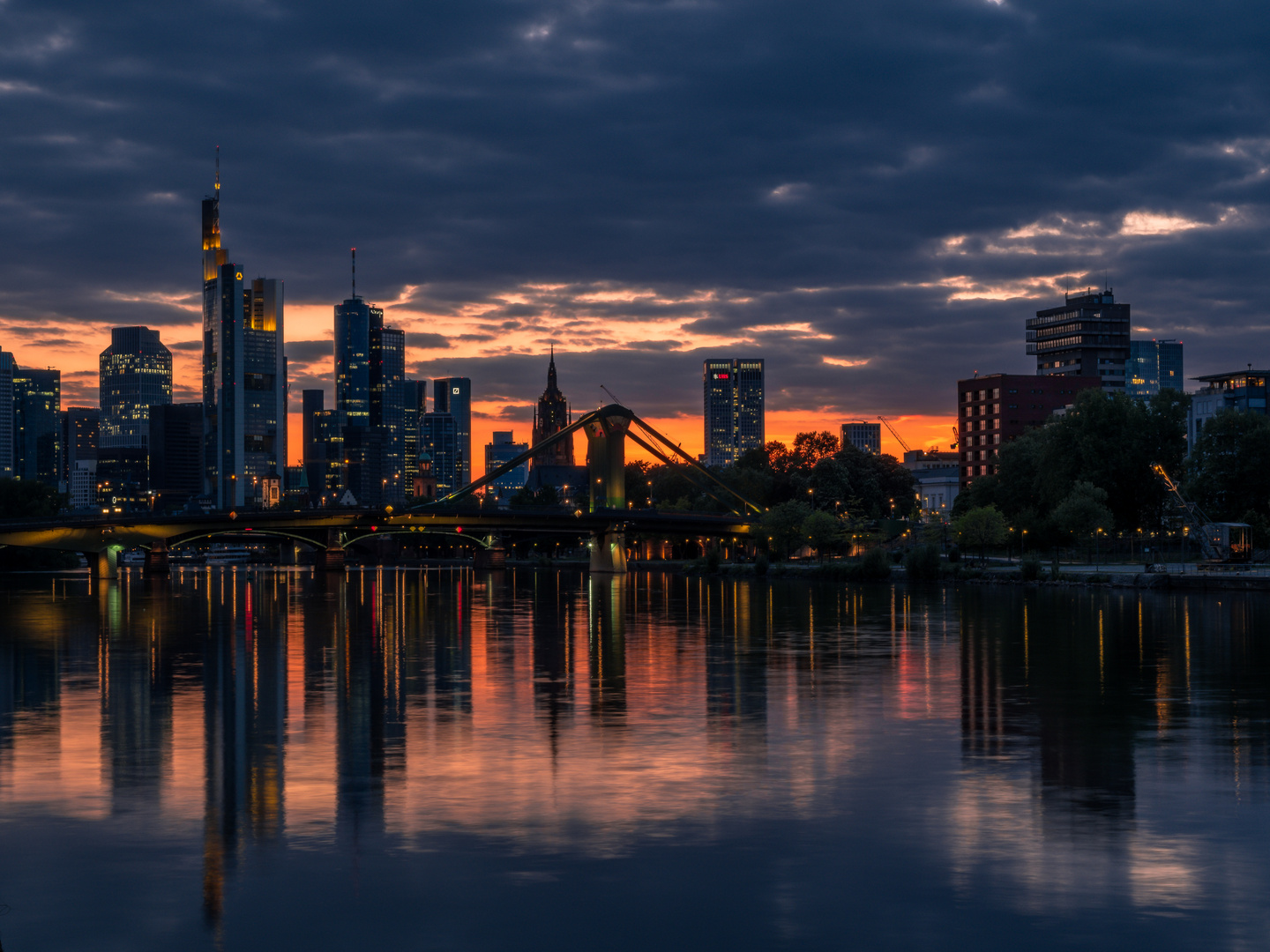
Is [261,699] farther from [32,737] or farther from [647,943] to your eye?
[647,943]

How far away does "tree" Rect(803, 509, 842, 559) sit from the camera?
143250mm

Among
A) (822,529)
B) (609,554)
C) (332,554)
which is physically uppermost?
(822,529)

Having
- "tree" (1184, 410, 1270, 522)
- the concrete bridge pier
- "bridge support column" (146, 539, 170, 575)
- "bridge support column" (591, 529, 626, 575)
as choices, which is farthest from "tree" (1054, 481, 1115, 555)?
"bridge support column" (146, 539, 170, 575)

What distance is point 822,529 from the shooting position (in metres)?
143

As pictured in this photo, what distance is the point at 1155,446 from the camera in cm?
13150

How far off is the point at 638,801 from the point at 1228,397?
181817mm

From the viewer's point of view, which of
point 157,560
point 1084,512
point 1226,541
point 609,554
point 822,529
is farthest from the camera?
point 157,560

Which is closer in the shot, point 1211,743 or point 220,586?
point 1211,743

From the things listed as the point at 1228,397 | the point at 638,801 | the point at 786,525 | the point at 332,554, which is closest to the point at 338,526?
the point at 332,554

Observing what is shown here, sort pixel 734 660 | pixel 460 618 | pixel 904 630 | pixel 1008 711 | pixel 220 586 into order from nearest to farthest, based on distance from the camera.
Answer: pixel 1008 711, pixel 734 660, pixel 904 630, pixel 460 618, pixel 220 586

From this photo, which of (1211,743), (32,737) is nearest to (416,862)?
(32,737)

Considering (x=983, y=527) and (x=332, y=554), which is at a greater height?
(x=983, y=527)

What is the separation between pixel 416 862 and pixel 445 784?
4.50 metres

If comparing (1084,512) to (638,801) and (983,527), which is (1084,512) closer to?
(983,527)
